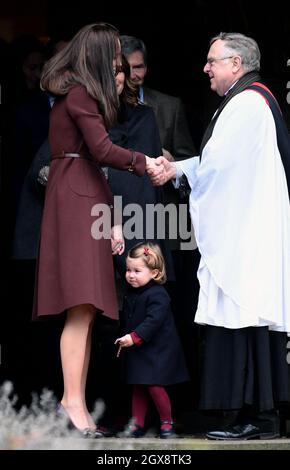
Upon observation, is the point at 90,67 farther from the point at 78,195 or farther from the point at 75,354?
the point at 75,354

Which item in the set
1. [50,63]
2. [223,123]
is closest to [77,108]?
[50,63]

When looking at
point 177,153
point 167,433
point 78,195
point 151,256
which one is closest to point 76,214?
point 78,195

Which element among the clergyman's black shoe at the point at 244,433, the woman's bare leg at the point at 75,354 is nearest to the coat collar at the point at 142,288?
the woman's bare leg at the point at 75,354

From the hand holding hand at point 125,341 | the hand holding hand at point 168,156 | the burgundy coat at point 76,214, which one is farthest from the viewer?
the hand holding hand at point 168,156

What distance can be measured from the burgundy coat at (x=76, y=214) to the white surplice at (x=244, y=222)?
43cm

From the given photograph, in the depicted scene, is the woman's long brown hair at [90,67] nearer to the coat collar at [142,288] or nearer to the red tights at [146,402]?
the coat collar at [142,288]

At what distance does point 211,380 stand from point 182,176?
1.09 meters

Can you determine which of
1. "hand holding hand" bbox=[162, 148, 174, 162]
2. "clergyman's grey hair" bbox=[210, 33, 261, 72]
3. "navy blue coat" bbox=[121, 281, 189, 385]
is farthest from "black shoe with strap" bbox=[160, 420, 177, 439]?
"clergyman's grey hair" bbox=[210, 33, 261, 72]

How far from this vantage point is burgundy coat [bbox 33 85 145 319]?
686 centimetres

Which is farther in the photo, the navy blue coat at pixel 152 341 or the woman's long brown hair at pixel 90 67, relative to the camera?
the navy blue coat at pixel 152 341

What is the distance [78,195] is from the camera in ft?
22.8

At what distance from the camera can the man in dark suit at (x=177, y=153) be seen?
794cm

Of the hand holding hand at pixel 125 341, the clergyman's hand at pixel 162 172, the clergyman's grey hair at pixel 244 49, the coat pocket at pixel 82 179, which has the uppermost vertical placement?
the clergyman's grey hair at pixel 244 49

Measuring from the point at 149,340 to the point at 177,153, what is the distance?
4.32ft
